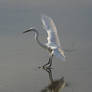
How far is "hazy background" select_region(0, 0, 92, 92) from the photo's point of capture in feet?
24.5

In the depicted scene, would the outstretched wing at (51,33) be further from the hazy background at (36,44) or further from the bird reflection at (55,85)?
the bird reflection at (55,85)

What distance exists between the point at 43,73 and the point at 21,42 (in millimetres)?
1432

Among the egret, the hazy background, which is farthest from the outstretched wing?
the hazy background

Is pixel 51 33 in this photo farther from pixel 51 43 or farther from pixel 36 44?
pixel 36 44

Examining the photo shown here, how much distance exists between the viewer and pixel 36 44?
8.98 metres

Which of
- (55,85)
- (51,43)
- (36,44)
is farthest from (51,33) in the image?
(55,85)

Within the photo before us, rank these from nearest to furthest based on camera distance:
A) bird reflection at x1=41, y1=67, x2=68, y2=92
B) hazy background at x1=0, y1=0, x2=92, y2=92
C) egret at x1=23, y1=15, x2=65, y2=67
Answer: bird reflection at x1=41, y1=67, x2=68, y2=92 < hazy background at x1=0, y1=0, x2=92, y2=92 < egret at x1=23, y1=15, x2=65, y2=67

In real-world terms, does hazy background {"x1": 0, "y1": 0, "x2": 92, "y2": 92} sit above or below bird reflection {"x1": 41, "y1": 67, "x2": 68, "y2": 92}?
above

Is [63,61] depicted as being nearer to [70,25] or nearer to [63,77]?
[63,77]

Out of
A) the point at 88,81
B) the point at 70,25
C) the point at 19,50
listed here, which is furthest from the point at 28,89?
the point at 70,25

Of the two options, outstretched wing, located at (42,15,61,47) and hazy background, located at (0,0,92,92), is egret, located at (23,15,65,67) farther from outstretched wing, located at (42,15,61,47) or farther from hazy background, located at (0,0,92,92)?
hazy background, located at (0,0,92,92)

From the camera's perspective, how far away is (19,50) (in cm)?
871

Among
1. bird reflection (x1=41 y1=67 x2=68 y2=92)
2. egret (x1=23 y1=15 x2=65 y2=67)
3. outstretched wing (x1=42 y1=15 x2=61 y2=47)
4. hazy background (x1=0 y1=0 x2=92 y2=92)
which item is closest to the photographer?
bird reflection (x1=41 y1=67 x2=68 y2=92)

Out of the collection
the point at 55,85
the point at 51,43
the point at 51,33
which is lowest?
the point at 55,85
